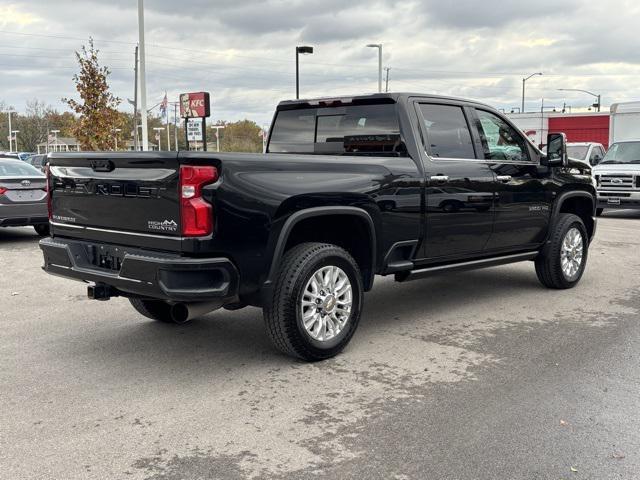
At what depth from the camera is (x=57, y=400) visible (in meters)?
4.32

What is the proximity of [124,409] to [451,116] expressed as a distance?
388 cm

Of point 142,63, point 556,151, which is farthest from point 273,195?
point 142,63

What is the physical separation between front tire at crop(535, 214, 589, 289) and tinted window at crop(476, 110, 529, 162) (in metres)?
0.96

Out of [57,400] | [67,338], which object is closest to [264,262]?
[57,400]

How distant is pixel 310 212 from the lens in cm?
485

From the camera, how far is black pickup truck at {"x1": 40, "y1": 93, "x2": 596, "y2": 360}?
439cm

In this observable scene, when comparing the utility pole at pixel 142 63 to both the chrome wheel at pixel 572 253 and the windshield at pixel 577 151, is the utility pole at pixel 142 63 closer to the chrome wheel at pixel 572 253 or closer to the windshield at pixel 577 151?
the windshield at pixel 577 151

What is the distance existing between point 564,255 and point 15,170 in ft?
30.1

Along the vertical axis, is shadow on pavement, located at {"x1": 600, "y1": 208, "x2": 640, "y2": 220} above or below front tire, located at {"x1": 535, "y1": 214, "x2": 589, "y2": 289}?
below

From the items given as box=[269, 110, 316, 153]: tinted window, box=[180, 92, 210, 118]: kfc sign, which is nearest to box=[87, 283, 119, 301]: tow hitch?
box=[269, 110, 316, 153]: tinted window

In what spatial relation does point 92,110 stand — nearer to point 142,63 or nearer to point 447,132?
point 142,63

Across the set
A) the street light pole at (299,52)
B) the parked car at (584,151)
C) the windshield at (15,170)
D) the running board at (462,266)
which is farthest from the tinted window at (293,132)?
the street light pole at (299,52)

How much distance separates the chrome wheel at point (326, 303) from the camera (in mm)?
4930

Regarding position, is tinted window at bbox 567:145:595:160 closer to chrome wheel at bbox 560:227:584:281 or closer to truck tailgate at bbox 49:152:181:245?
chrome wheel at bbox 560:227:584:281
